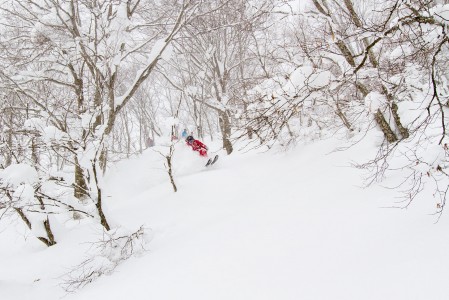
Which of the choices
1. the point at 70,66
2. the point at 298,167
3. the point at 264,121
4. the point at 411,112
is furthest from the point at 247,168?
the point at 264,121

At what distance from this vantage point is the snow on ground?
268cm

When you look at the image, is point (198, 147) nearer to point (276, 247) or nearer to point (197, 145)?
point (197, 145)

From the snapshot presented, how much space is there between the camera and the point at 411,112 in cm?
597

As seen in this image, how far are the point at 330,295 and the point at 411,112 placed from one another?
4.73 meters

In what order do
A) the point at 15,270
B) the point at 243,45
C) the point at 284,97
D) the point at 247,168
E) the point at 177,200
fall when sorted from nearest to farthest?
the point at 284,97 → the point at 15,270 → the point at 177,200 → the point at 247,168 → the point at 243,45

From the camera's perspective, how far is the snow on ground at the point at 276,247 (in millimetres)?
2682

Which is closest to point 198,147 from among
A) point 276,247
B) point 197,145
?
point 197,145

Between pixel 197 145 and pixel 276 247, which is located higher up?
pixel 197 145

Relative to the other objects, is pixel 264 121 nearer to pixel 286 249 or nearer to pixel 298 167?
pixel 286 249

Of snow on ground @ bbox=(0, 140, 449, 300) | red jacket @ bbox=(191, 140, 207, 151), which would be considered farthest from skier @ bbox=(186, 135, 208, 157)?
snow on ground @ bbox=(0, 140, 449, 300)

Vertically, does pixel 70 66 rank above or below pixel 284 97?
above

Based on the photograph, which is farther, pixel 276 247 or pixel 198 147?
pixel 198 147

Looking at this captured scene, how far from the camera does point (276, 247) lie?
12.2ft

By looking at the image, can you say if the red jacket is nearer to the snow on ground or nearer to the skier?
the skier
